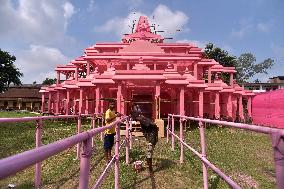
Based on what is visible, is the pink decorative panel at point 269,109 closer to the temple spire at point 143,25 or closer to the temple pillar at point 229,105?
the temple pillar at point 229,105

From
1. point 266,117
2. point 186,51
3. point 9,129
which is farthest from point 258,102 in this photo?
point 9,129

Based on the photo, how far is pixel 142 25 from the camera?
30547 millimetres

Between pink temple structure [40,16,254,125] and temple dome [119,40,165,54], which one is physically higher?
temple dome [119,40,165,54]

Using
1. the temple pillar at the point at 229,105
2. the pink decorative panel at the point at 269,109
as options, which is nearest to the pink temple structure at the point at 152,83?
the temple pillar at the point at 229,105

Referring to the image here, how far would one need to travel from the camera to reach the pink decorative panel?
20103 millimetres

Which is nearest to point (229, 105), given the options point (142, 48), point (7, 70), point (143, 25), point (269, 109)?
point (269, 109)

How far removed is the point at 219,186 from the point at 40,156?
5949mm

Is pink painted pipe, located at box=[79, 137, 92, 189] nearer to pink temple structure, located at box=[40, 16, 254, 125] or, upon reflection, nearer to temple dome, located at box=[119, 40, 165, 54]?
pink temple structure, located at box=[40, 16, 254, 125]

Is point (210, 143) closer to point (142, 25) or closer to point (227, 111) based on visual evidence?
point (227, 111)

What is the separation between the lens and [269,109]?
22.6m

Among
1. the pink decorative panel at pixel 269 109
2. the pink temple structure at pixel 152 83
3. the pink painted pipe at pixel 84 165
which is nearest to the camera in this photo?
the pink painted pipe at pixel 84 165

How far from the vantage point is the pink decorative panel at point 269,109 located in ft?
66.0

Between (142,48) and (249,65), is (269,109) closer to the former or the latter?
(142,48)

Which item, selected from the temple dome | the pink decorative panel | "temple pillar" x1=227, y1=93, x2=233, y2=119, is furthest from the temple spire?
the pink decorative panel
